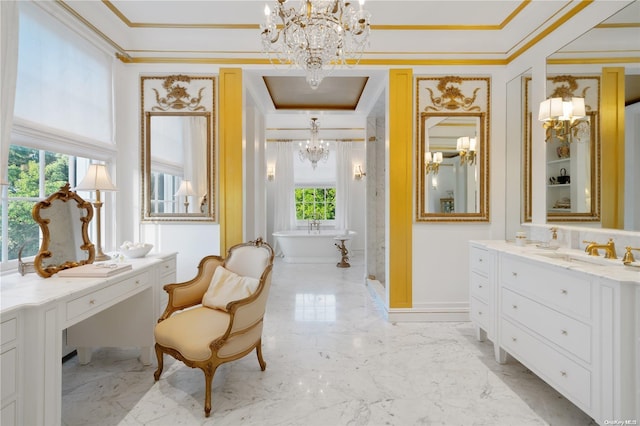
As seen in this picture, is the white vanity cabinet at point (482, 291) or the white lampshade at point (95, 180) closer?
the white lampshade at point (95, 180)

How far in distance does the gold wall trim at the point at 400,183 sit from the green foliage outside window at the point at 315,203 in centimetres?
504

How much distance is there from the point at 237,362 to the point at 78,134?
2.46 meters

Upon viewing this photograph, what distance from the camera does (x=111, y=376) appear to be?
8.28ft

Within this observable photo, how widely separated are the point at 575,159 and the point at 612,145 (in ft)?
1.30

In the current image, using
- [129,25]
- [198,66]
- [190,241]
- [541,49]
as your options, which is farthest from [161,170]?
[541,49]

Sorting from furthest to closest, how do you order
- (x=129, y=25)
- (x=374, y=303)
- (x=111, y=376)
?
(x=374, y=303) → (x=129, y=25) → (x=111, y=376)

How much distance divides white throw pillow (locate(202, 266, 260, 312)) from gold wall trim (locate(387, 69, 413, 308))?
185cm

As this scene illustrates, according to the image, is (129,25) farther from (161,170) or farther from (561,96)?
Answer: (561,96)

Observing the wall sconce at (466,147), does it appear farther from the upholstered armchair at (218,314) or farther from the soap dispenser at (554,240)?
the upholstered armchair at (218,314)

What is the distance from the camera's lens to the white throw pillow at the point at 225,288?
2.54 m

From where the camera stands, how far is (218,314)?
246 cm

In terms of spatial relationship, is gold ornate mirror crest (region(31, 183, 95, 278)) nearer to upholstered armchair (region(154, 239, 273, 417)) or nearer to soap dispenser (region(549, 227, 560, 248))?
upholstered armchair (region(154, 239, 273, 417))

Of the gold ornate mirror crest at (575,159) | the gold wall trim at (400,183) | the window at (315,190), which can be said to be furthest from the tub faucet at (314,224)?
the gold ornate mirror crest at (575,159)

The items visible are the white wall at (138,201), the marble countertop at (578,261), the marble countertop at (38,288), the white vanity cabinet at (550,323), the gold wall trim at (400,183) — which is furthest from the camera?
the gold wall trim at (400,183)
